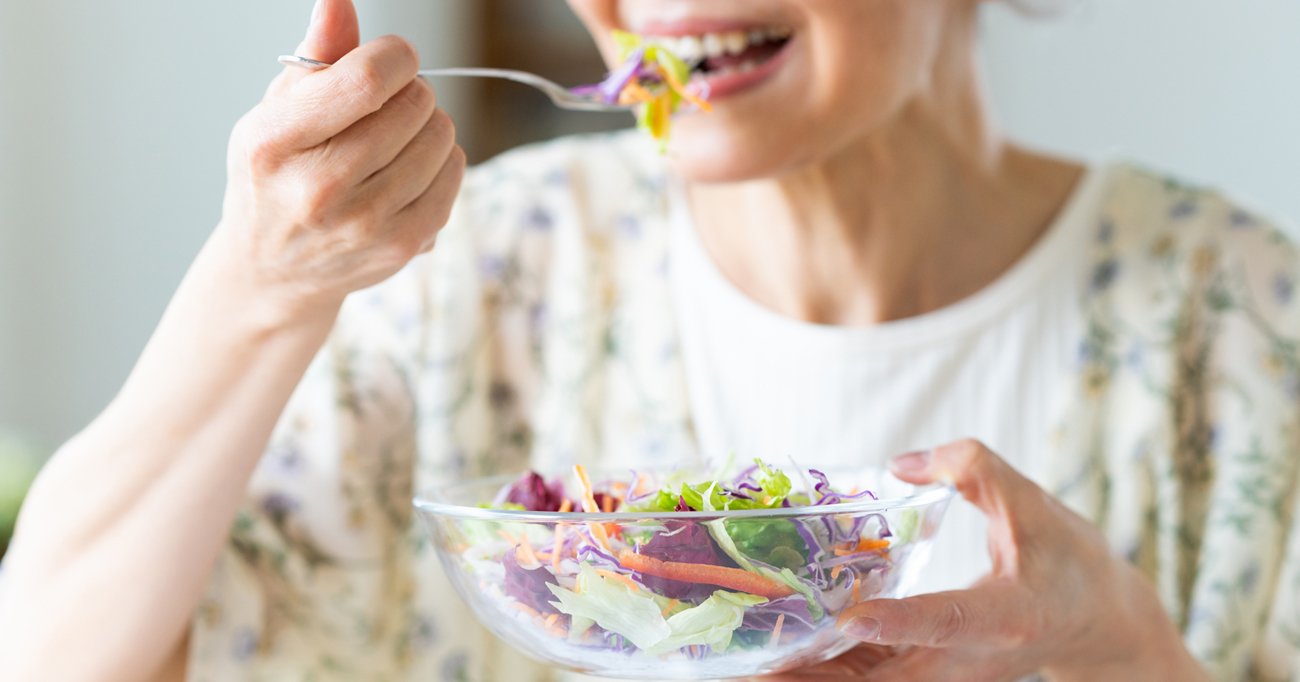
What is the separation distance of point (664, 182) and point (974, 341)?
403 mm

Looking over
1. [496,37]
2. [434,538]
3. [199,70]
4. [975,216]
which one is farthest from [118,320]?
[434,538]

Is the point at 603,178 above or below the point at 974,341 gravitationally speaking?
above

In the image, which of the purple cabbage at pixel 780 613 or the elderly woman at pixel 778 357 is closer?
the purple cabbage at pixel 780 613

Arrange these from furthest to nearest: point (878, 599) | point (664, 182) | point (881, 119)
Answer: point (664, 182), point (881, 119), point (878, 599)

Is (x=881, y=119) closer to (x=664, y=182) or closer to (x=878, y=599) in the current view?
(x=664, y=182)

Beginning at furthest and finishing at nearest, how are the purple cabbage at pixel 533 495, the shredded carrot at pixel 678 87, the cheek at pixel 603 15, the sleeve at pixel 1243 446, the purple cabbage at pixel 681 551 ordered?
the sleeve at pixel 1243 446, the cheek at pixel 603 15, the shredded carrot at pixel 678 87, the purple cabbage at pixel 533 495, the purple cabbage at pixel 681 551

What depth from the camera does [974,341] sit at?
1.38 m

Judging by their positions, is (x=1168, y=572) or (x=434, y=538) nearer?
(x=434, y=538)

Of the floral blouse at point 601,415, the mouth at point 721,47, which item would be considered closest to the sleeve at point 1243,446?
the floral blouse at point 601,415

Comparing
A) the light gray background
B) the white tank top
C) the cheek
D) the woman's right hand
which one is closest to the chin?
the cheek

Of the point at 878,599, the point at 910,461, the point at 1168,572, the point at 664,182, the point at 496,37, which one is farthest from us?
the point at 496,37

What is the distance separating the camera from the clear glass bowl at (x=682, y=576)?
2.14 feet

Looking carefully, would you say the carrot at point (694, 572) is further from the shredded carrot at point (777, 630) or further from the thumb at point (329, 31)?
the thumb at point (329, 31)

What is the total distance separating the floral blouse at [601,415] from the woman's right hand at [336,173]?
471mm
